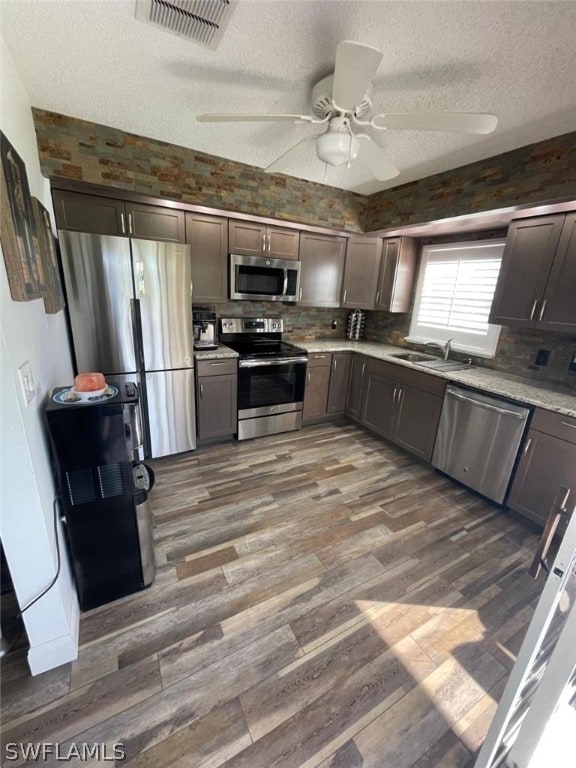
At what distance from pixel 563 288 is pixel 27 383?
323 cm

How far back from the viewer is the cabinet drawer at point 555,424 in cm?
198

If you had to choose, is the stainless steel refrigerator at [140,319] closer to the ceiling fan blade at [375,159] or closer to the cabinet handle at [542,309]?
the ceiling fan blade at [375,159]

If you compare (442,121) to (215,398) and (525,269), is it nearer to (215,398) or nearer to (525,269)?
(525,269)

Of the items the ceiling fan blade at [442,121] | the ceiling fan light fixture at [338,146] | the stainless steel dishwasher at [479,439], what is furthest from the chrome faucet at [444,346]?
the ceiling fan light fixture at [338,146]

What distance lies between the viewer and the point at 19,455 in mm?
1064

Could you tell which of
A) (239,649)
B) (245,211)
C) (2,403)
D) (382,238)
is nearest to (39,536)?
(2,403)

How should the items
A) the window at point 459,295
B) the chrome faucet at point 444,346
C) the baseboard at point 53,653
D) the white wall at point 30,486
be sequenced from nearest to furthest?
1. the white wall at point 30,486
2. the baseboard at point 53,653
3. the window at point 459,295
4. the chrome faucet at point 444,346

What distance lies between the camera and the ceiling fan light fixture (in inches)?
65.6

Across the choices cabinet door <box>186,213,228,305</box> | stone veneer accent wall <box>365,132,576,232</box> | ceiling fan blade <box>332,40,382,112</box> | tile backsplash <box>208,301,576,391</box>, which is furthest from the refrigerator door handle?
stone veneer accent wall <box>365,132,576,232</box>

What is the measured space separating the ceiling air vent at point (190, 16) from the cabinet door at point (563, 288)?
2426 mm

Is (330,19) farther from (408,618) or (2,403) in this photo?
(408,618)

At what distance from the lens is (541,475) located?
215 centimetres

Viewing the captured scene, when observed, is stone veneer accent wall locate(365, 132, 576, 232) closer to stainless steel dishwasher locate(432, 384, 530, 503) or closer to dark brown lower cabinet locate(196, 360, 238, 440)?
stainless steel dishwasher locate(432, 384, 530, 503)

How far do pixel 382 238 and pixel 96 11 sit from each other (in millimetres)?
3019
